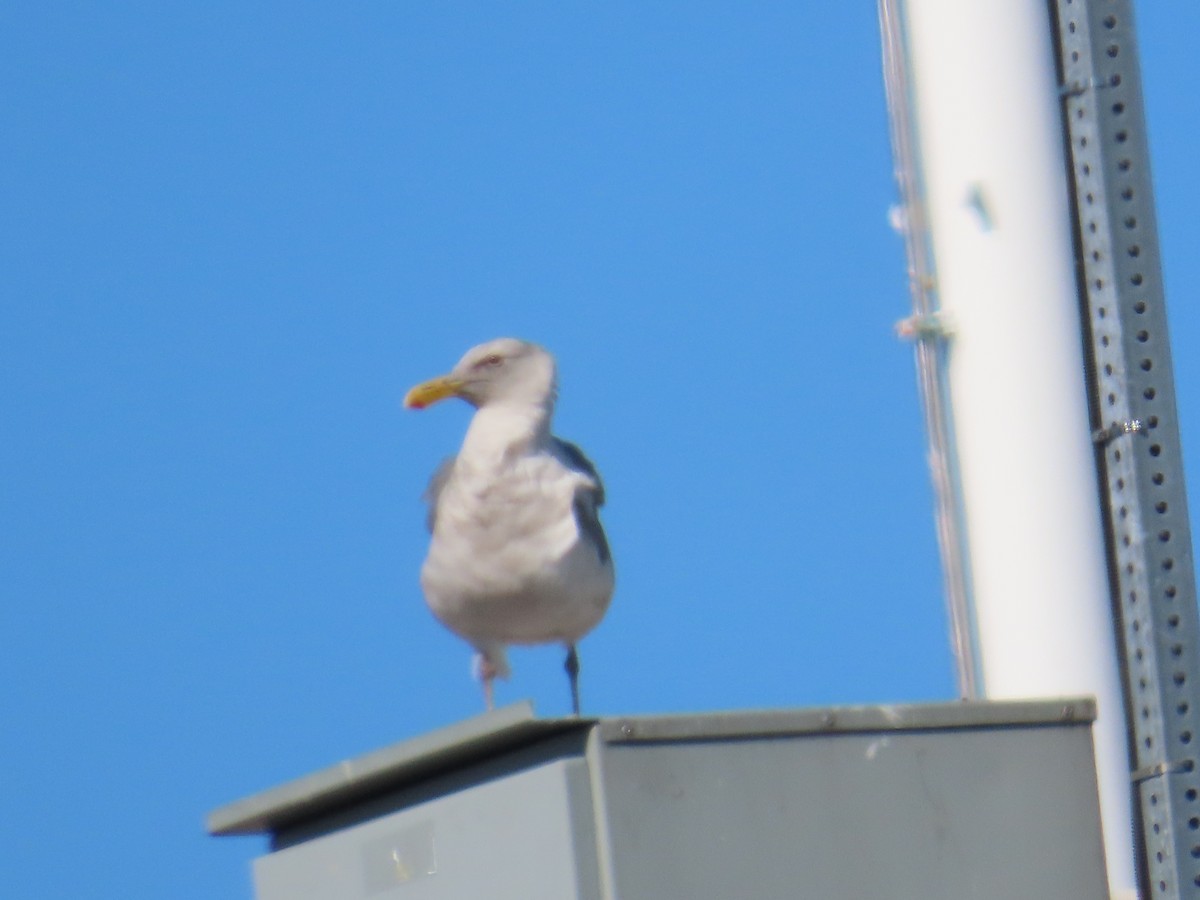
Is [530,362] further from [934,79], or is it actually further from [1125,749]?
[1125,749]

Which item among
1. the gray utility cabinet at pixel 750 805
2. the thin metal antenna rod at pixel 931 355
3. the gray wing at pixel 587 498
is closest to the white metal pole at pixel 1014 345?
the thin metal antenna rod at pixel 931 355

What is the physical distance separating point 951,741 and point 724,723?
16.1 inches

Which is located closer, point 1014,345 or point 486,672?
point 1014,345

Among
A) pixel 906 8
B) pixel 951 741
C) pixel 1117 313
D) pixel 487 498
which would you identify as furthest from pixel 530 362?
pixel 951 741

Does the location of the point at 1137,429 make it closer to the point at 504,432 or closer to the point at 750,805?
the point at 750,805

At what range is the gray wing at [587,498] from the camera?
19.5ft

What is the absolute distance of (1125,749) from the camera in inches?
185

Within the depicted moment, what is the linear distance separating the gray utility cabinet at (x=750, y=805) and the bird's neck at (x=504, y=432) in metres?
1.57

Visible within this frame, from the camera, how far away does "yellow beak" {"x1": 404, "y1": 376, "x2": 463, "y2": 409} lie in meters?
6.29

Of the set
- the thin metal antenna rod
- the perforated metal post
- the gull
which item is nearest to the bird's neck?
the gull

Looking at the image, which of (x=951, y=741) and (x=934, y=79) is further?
(x=934, y=79)

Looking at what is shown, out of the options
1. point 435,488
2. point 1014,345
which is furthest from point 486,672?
point 1014,345

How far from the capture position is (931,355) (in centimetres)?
526

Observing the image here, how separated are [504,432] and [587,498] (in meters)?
0.25
